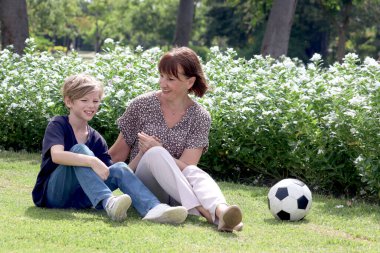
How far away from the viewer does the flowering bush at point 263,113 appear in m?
7.02

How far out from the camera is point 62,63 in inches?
424

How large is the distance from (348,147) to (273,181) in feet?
3.95

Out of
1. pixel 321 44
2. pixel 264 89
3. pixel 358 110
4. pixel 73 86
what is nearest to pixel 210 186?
pixel 73 86

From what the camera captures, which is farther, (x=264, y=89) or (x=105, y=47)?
(x=105, y=47)

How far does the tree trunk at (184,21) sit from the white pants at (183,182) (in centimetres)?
1348

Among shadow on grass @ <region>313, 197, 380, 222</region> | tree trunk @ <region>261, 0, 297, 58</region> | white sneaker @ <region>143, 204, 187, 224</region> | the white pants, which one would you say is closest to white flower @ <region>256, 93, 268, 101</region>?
shadow on grass @ <region>313, 197, 380, 222</region>

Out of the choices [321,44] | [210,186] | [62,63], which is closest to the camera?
[210,186]

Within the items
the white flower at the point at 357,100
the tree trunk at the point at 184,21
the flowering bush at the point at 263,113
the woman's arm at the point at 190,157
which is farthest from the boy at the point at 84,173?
the tree trunk at the point at 184,21

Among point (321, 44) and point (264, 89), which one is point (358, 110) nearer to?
point (264, 89)

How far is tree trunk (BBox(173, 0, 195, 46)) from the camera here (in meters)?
19.0

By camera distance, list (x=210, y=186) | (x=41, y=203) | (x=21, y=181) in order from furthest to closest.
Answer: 1. (x=21, y=181)
2. (x=41, y=203)
3. (x=210, y=186)

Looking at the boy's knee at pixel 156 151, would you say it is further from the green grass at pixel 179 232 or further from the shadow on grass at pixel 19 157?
the shadow on grass at pixel 19 157

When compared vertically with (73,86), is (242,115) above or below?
below

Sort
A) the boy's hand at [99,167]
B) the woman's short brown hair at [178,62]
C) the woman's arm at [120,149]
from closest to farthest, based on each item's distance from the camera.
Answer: the boy's hand at [99,167] → the woman's short brown hair at [178,62] → the woman's arm at [120,149]
